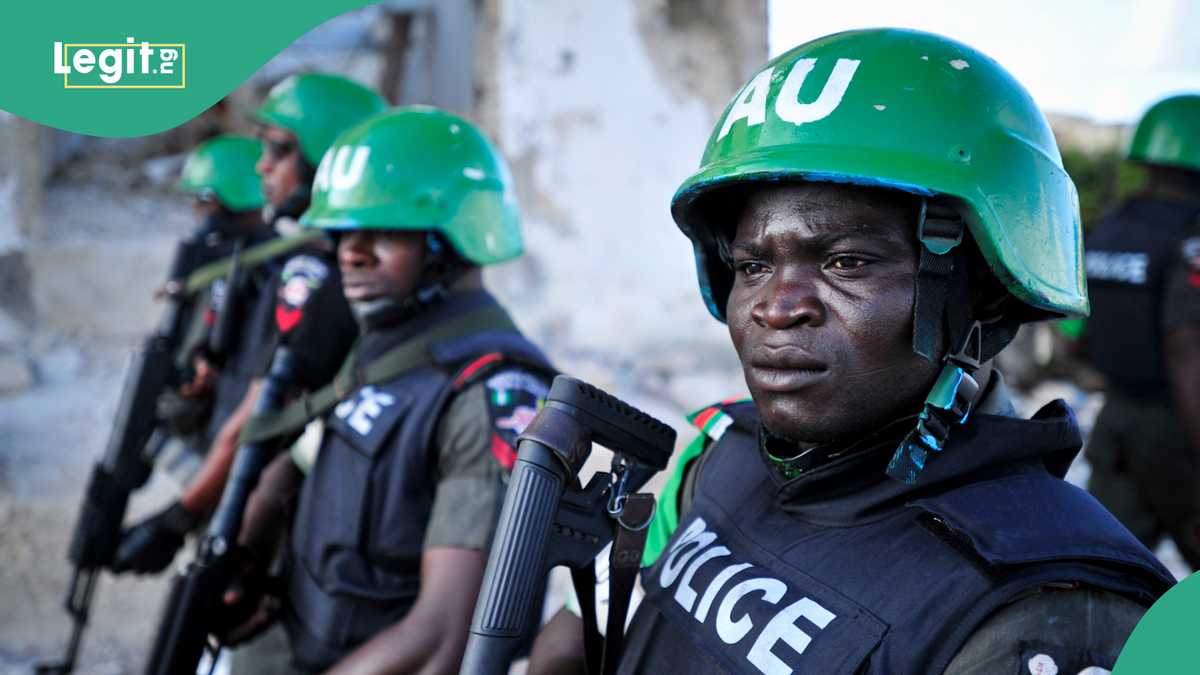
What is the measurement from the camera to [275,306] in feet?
12.2

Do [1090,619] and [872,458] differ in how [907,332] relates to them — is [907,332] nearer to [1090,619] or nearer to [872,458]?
[872,458]

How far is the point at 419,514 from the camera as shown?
222 cm

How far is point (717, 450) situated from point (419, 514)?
0.85 meters

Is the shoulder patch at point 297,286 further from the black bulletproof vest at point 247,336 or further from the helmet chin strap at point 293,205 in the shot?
the black bulletproof vest at point 247,336

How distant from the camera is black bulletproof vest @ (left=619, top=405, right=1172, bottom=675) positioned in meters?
1.08

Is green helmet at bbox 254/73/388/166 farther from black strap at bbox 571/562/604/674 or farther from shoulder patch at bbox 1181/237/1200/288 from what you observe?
shoulder patch at bbox 1181/237/1200/288

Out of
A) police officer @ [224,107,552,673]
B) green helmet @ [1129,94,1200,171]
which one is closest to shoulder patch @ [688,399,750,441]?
police officer @ [224,107,552,673]

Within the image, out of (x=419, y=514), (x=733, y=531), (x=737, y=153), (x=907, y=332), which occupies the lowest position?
(x=419, y=514)

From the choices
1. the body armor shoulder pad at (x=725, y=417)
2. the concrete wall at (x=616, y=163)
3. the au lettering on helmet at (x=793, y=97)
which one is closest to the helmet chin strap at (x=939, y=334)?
the au lettering on helmet at (x=793, y=97)

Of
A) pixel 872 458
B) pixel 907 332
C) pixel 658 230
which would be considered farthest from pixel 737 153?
pixel 658 230

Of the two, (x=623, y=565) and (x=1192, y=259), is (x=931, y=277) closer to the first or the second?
(x=623, y=565)

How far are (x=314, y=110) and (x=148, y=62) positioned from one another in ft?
3.98

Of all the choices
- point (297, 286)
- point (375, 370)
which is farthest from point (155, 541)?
point (375, 370)

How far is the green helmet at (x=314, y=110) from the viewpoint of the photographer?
368cm
